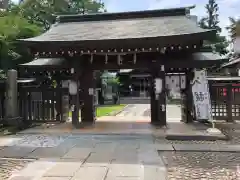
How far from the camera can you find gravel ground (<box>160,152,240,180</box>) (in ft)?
16.8

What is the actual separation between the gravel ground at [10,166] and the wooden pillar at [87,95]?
5970mm

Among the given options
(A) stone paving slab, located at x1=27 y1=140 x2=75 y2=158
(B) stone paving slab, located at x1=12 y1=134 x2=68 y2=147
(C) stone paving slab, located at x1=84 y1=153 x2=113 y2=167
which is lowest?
(C) stone paving slab, located at x1=84 y1=153 x2=113 y2=167

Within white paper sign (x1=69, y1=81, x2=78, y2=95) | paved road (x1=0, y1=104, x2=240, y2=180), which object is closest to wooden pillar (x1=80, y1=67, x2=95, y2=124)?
white paper sign (x1=69, y1=81, x2=78, y2=95)

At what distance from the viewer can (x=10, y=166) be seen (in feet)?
19.5

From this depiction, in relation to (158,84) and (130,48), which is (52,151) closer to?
(130,48)

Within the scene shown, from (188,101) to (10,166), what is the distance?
7.74 m

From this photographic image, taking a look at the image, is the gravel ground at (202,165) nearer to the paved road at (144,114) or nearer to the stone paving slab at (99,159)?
the stone paving slab at (99,159)

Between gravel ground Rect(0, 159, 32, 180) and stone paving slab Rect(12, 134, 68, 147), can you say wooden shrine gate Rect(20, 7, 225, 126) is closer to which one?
stone paving slab Rect(12, 134, 68, 147)

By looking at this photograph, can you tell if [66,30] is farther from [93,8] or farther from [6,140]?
[93,8]

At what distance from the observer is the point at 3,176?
208 inches

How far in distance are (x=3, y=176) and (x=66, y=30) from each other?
826 cm

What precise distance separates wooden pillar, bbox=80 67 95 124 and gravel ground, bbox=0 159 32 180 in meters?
5.97

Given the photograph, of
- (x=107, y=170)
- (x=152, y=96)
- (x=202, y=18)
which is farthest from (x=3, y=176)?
(x=202, y=18)

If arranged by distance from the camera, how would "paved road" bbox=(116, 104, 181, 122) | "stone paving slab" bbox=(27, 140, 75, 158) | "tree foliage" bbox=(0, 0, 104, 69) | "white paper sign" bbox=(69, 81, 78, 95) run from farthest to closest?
"tree foliage" bbox=(0, 0, 104, 69) → "paved road" bbox=(116, 104, 181, 122) → "white paper sign" bbox=(69, 81, 78, 95) → "stone paving slab" bbox=(27, 140, 75, 158)
